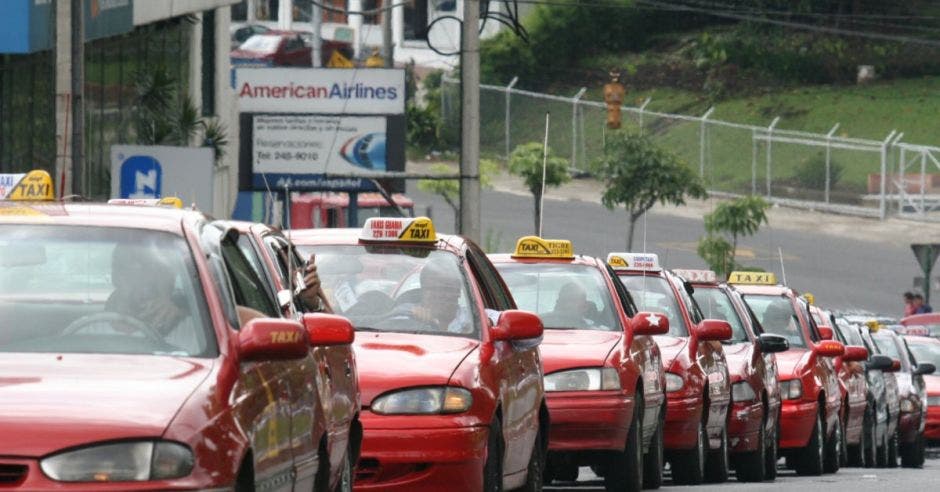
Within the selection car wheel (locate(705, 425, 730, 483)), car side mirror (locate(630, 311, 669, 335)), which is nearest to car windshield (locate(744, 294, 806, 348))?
car wheel (locate(705, 425, 730, 483))

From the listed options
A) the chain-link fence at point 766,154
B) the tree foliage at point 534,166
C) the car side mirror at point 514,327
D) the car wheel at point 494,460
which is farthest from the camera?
the chain-link fence at point 766,154

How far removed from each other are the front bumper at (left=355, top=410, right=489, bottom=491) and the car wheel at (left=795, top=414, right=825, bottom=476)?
1015cm

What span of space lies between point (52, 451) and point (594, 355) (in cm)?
762

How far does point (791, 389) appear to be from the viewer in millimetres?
19906

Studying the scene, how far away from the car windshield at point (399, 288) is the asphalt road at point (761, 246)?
35.3m

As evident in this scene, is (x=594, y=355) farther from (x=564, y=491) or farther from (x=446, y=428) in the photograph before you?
(x=446, y=428)

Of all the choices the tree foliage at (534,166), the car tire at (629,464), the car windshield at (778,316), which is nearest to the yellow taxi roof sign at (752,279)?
the car windshield at (778,316)

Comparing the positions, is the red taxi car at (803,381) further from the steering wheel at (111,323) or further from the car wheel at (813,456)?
the steering wheel at (111,323)

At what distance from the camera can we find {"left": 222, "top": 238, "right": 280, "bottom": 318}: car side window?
809 centimetres

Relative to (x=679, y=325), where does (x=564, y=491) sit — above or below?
below

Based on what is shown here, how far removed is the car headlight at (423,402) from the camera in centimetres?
1045

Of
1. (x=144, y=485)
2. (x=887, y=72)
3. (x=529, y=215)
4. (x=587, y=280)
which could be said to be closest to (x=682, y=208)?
(x=529, y=215)

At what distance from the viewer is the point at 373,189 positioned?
35.4 meters

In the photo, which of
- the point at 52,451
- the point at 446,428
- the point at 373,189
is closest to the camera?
the point at 52,451
